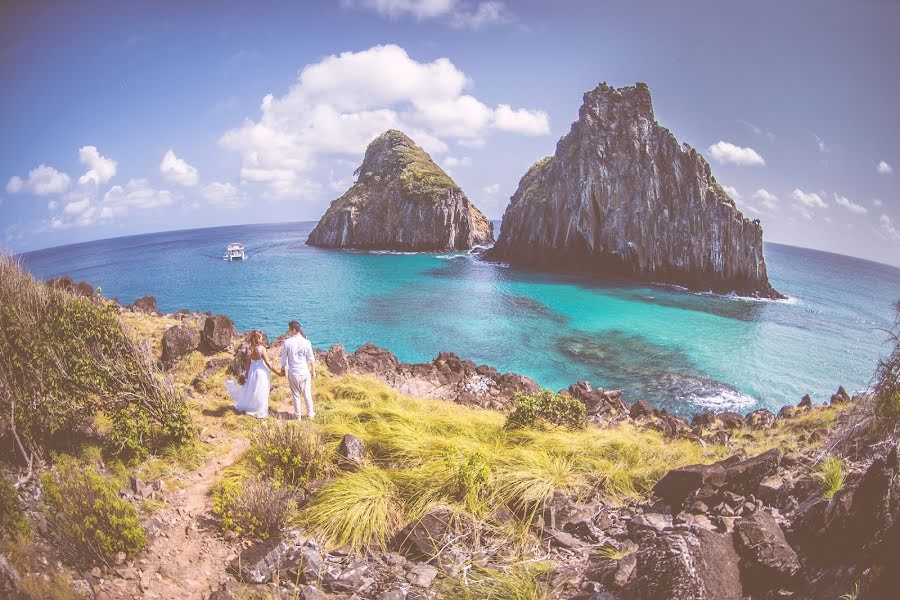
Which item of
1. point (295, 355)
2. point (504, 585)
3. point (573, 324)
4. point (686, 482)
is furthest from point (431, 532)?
point (573, 324)

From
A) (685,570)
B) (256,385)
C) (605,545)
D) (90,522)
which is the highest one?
(685,570)

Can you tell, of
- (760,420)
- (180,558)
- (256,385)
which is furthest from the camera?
(760,420)

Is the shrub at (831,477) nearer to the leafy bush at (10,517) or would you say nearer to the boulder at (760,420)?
the leafy bush at (10,517)

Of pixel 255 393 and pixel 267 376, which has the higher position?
pixel 267 376

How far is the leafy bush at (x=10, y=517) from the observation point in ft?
15.3

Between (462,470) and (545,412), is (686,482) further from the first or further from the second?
(545,412)

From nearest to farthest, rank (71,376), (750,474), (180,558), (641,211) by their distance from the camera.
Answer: (180,558) → (750,474) → (71,376) → (641,211)

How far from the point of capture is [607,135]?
209 ft

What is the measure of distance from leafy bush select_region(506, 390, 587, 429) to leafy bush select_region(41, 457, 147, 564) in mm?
7188

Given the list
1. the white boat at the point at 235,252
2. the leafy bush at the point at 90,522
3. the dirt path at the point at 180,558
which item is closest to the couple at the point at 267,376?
the dirt path at the point at 180,558

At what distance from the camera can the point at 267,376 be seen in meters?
9.82

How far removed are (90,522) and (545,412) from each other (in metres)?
8.59

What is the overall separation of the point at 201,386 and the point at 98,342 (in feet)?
13.6

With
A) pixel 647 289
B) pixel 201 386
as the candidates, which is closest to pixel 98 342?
pixel 201 386
